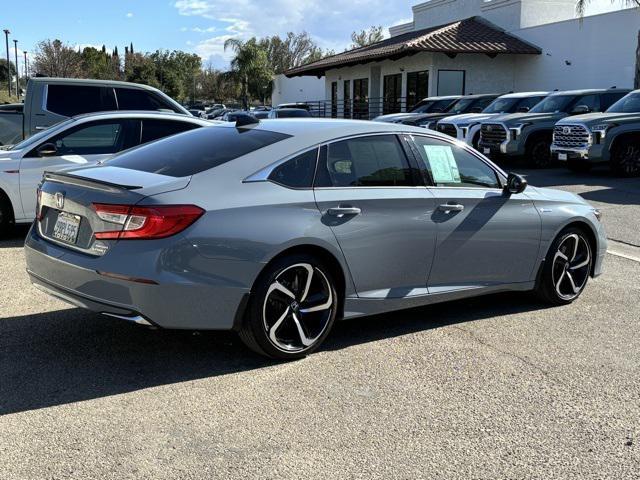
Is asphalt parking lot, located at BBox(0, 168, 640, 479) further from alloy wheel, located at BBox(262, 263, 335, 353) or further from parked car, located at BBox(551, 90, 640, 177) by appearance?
parked car, located at BBox(551, 90, 640, 177)

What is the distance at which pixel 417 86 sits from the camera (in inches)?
1296

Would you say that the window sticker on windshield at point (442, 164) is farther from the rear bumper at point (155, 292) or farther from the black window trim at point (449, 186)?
the rear bumper at point (155, 292)

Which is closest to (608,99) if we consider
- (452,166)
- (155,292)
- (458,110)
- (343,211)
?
(458,110)

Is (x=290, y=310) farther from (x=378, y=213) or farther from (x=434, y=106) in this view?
(x=434, y=106)

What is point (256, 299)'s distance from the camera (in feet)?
13.8

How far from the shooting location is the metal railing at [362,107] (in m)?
34.9

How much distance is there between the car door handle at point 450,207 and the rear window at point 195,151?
1281mm

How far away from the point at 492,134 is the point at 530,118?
102 cm

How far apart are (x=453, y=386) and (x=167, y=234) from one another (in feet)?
6.41

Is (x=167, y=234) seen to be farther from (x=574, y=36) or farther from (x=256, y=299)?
(x=574, y=36)

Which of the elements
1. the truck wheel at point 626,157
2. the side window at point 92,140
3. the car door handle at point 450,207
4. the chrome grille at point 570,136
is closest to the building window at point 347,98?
the chrome grille at point 570,136

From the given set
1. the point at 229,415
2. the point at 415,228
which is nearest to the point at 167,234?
the point at 229,415

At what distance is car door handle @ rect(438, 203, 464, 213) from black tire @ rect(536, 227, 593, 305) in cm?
115

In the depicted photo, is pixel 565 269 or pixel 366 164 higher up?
pixel 366 164
